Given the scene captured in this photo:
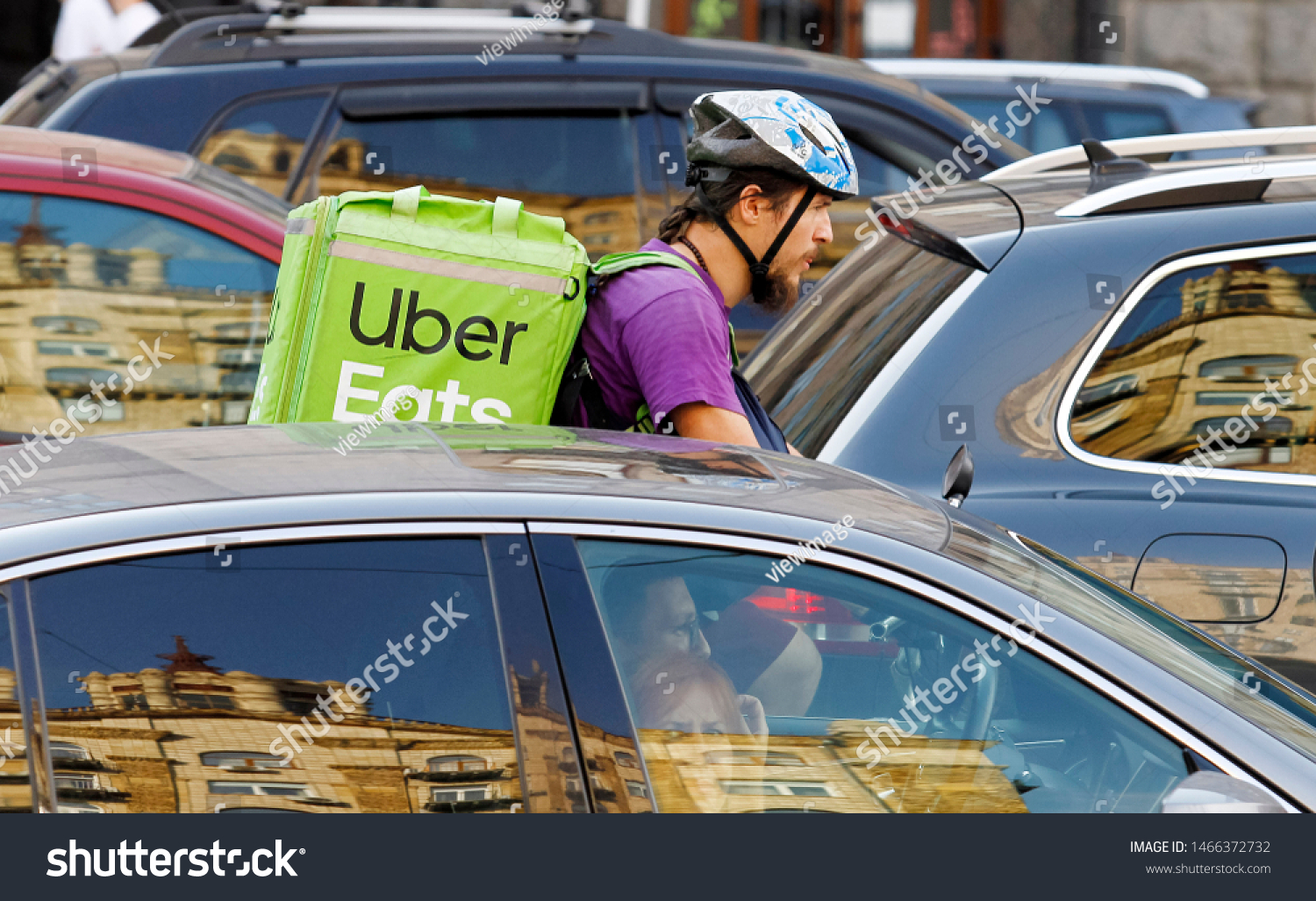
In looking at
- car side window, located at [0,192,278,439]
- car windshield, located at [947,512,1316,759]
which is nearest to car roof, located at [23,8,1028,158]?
car side window, located at [0,192,278,439]

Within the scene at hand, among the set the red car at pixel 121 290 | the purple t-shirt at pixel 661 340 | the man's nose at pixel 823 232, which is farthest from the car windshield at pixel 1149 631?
the red car at pixel 121 290

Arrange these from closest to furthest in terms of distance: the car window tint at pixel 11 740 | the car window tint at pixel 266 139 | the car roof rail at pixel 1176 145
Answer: the car window tint at pixel 11 740 < the car roof rail at pixel 1176 145 < the car window tint at pixel 266 139

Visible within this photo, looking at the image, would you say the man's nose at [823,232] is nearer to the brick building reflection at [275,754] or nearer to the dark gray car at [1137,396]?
the dark gray car at [1137,396]

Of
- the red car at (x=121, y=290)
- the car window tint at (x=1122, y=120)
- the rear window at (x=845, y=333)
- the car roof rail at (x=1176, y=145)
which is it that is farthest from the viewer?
the car window tint at (x=1122, y=120)

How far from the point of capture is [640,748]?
2.00 metres

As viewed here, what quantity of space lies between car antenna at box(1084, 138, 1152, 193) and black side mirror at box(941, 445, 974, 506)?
1068 mm

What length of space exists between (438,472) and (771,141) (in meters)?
1.16

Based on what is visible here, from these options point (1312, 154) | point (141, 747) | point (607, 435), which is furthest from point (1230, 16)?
point (141, 747)

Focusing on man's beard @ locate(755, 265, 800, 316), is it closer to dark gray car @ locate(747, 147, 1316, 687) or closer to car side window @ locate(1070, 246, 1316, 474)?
dark gray car @ locate(747, 147, 1316, 687)

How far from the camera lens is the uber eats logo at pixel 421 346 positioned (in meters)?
2.77

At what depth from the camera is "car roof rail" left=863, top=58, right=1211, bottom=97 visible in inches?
318

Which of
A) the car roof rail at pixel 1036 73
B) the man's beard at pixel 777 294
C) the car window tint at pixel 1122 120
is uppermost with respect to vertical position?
the car roof rail at pixel 1036 73

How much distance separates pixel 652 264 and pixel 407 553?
3.38 feet

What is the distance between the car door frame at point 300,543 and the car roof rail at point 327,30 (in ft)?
13.3
